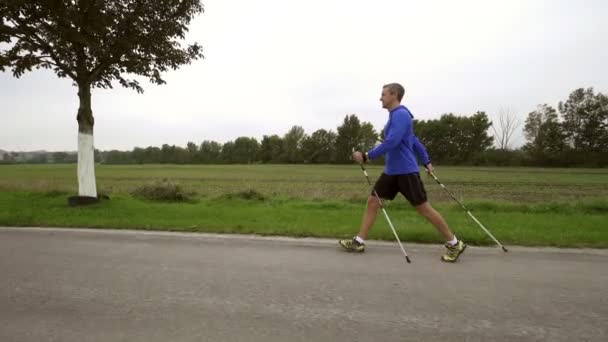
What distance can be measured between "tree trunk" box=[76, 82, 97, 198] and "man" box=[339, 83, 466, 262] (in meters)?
7.11

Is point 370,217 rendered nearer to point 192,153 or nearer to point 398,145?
point 398,145

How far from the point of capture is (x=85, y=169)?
8.00m

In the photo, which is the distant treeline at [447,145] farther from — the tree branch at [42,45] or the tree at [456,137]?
the tree branch at [42,45]

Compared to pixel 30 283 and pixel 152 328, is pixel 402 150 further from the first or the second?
pixel 30 283

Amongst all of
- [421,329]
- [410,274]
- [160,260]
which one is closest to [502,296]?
[410,274]

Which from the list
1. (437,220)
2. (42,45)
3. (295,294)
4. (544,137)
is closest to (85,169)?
(42,45)

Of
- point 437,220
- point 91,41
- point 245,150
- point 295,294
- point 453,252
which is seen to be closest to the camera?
point 295,294

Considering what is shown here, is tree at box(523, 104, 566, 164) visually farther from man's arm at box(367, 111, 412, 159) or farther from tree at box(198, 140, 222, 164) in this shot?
tree at box(198, 140, 222, 164)

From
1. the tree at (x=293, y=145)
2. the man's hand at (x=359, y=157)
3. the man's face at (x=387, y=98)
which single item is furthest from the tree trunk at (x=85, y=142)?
the tree at (x=293, y=145)

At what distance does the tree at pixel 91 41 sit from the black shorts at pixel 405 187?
6904 mm

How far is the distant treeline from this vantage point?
186ft

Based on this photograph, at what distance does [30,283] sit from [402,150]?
13.9ft

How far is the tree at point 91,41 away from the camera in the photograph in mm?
7004

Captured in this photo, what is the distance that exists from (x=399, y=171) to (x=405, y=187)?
214 millimetres
